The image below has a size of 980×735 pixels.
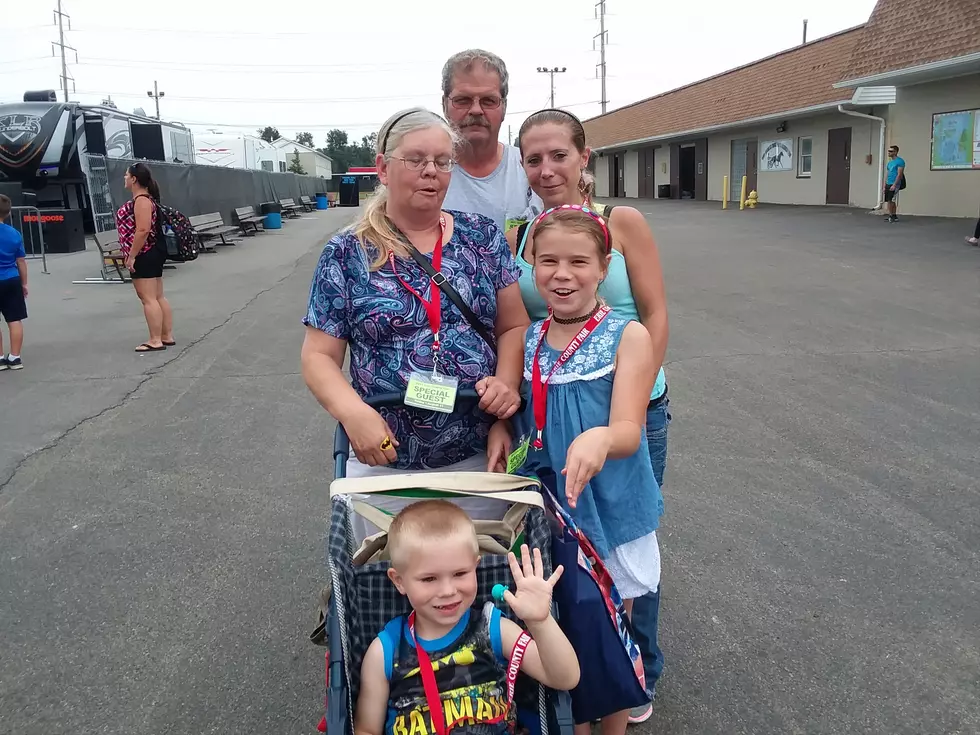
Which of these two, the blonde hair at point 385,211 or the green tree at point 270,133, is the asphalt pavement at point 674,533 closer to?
the blonde hair at point 385,211

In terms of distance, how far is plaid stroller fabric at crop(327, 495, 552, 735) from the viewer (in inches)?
84.0

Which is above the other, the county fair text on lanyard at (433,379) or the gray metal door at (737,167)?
the gray metal door at (737,167)

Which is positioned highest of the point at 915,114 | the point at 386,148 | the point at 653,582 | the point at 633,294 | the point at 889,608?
the point at 915,114

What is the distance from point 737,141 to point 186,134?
69.1 feet

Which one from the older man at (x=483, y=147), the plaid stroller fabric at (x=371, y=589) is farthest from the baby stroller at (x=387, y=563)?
the older man at (x=483, y=147)

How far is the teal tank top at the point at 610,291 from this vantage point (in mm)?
2520

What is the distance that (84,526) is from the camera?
173 inches

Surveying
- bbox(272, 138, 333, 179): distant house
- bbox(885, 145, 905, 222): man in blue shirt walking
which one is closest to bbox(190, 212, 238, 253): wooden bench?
bbox(885, 145, 905, 222): man in blue shirt walking

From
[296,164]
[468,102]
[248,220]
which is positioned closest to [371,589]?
[468,102]

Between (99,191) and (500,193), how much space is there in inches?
653

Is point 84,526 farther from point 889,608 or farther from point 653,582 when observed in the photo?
point 889,608

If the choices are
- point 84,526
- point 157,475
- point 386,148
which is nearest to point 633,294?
point 386,148

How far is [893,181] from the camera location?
2058 cm

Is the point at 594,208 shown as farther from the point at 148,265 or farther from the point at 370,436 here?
the point at 148,265
